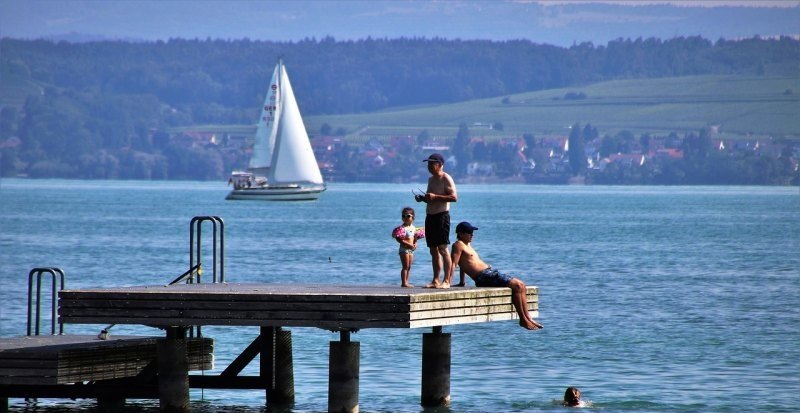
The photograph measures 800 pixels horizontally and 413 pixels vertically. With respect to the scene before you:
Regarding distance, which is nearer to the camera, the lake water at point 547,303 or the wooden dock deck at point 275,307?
the wooden dock deck at point 275,307

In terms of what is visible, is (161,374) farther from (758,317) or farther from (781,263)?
(781,263)

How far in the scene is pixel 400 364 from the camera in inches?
1208

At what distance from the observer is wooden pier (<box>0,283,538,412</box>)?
20.1 m

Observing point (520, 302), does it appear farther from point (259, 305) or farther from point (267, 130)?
point (267, 130)

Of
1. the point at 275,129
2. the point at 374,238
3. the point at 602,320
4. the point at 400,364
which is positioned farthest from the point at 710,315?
the point at 275,129

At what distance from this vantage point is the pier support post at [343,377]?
69.1 feet

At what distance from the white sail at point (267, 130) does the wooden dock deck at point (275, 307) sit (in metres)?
109

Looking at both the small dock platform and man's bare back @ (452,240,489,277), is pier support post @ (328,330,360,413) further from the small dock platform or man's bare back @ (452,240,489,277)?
the small dock platform

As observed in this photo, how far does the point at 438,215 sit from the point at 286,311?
2.65 meters

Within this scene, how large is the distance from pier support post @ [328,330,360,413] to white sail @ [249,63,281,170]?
10921 cm

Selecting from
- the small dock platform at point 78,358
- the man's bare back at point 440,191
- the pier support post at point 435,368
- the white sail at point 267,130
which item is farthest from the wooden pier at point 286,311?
the white sail at point 267,130

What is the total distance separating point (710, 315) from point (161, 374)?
2460cm

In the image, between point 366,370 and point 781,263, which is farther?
point 781,263

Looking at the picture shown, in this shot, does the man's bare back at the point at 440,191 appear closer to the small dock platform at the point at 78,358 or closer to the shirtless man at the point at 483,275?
the shirtless man at the point at 483,275
